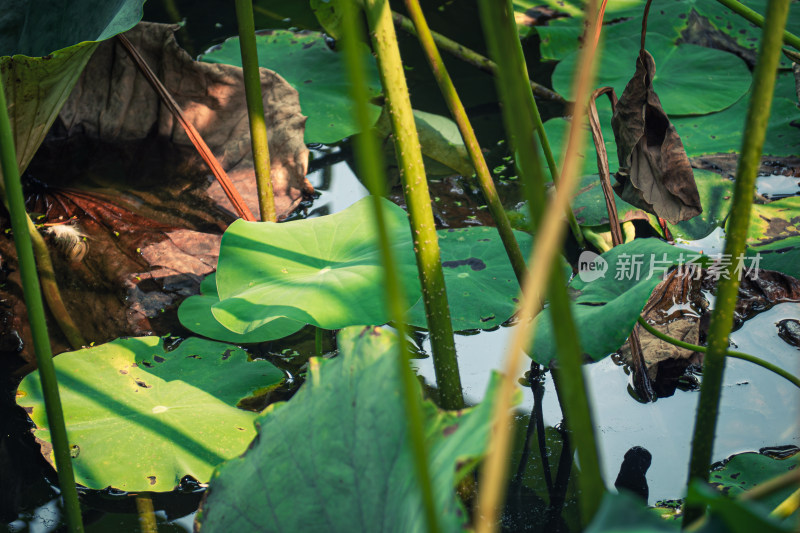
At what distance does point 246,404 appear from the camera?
101cm

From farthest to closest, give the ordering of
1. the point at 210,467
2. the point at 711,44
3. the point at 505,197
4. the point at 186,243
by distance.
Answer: the point at 711,44, the point at 505,197, the point at 186,243, the point at 210,467

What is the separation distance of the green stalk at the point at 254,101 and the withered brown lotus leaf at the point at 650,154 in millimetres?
591

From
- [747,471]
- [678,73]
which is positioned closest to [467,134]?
[747,471]

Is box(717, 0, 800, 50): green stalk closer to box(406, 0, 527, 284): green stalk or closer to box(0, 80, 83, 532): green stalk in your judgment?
box(406, 0, 527, 284): green stalk

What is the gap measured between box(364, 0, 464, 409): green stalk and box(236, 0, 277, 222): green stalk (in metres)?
0.42

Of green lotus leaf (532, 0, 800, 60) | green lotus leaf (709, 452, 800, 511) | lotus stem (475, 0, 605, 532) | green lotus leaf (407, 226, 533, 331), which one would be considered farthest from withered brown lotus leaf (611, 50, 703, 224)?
green lotus leaf (532, 0, 800, 60)

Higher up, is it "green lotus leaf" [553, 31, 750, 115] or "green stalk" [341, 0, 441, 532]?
"green stalk" [341, 0, 441, 532]

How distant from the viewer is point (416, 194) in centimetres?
70

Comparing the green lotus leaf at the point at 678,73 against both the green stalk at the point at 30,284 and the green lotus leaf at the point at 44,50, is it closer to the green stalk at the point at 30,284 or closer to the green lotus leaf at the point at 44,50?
the green lotus leaf at the point at 44,50

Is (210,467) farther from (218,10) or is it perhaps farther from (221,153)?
(218,10)

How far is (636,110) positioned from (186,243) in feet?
3.01

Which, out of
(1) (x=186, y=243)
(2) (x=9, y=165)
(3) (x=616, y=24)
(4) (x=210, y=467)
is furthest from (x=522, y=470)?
(3) (x=616, y=24)

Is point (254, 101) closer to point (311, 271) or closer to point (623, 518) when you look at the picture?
point (311, 271)

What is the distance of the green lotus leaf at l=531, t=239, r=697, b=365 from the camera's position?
0.74 m
